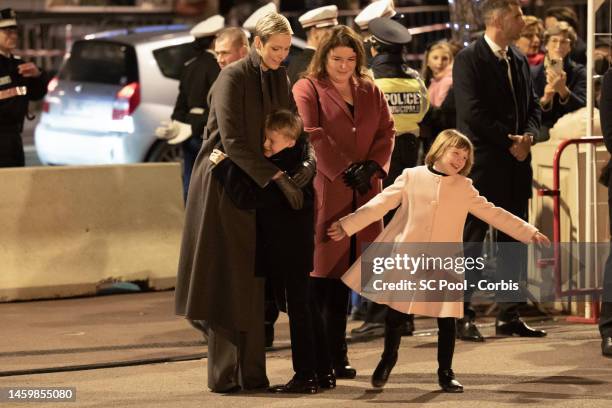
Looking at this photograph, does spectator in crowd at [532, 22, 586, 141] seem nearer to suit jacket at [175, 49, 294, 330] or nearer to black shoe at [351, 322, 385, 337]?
black shoe at [351, 322, 385, 337]

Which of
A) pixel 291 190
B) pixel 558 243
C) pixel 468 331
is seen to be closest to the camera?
pixel 291 190

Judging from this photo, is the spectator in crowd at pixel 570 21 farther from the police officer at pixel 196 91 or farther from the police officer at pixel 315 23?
the police officer at pixel 315 23

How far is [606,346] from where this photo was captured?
9.41m

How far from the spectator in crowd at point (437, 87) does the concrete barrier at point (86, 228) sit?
7.54ft

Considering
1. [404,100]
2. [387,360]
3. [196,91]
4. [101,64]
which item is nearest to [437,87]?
[196,91]

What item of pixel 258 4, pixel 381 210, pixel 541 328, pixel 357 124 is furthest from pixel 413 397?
pixel 258 4

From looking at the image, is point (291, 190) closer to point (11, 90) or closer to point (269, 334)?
point (269, 334)

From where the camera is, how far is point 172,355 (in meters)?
9.68

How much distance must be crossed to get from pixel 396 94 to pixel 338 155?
142 centimetres

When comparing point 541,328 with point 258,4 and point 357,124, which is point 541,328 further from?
point 258,4

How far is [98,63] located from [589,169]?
26.3 feet

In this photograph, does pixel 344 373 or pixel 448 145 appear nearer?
pixel 448 145

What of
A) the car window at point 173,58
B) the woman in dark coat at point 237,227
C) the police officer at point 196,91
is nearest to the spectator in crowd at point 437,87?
the police officer at point 196,91

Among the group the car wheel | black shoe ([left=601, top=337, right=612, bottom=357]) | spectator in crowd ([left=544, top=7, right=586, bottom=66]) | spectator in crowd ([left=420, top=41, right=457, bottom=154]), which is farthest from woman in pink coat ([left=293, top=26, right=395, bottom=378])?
the car wheel
